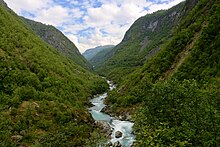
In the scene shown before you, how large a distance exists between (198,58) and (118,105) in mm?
33925

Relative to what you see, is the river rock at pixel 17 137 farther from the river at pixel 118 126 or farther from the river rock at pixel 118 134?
the river rock at pixel 118 134

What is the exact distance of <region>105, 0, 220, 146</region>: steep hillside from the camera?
33438mm

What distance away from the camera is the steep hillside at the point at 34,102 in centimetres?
Answer: 6594

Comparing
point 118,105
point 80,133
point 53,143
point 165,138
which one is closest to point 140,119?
point 165,138

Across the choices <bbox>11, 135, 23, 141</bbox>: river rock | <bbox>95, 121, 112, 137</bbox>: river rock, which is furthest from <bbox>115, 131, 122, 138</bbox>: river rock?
<bbox>11, 135, 23, 141</bbox>: river rock

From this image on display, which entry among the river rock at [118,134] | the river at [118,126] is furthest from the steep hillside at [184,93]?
the river rock at [118,134]

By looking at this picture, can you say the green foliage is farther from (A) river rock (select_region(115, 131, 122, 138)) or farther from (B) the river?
(A) river rock (select_region(115, 131, 122, 138))

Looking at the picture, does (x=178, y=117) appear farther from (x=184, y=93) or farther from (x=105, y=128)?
(x=105, y=128)

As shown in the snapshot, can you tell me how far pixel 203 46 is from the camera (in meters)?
91.3

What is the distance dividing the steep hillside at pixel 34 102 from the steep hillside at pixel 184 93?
13892mm

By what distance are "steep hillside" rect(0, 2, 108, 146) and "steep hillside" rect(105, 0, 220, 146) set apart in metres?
13.9

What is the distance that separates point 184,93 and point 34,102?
55.4 m

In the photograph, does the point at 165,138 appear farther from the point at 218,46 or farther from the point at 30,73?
the point at 30,73

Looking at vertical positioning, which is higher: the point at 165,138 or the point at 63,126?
the point at 165,138
